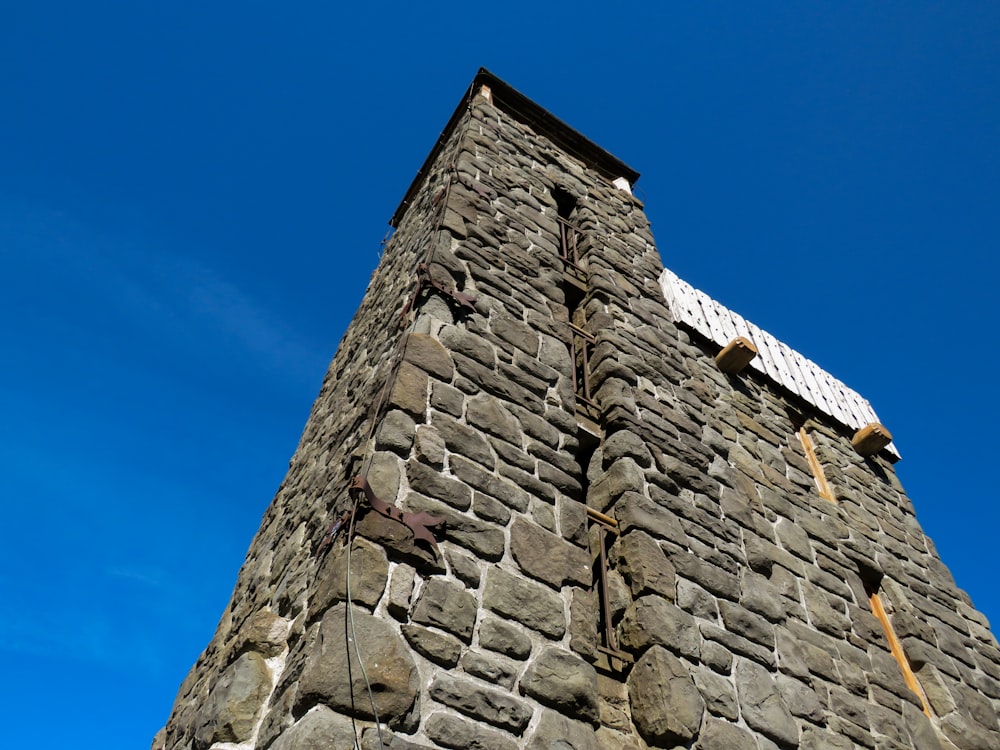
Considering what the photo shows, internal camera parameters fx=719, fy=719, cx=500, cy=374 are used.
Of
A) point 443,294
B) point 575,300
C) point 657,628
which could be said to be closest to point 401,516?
point 657,628

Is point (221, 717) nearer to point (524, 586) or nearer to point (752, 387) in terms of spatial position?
point (524, 586)

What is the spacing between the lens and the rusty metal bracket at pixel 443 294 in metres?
4.29

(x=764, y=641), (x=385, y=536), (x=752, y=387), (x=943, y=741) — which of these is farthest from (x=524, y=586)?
(x=752, y=387)

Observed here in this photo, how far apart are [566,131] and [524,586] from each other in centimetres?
593

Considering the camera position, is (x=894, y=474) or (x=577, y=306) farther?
(x=894, y=474)

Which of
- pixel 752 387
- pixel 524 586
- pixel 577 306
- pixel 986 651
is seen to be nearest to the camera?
pixel 524 586

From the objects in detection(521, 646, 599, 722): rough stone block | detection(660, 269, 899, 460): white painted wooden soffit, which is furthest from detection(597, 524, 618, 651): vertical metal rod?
detection(660, 269, 899, 460): white painted wooden soffit

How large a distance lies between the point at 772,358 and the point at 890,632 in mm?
3072

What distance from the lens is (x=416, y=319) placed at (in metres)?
4.11

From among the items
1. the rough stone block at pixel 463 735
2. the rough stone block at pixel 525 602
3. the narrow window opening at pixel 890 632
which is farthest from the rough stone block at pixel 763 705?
the narrow window opening at pixel 890 632

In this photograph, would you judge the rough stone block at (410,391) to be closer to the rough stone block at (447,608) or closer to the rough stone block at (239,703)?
the rough stone block at (447,608)

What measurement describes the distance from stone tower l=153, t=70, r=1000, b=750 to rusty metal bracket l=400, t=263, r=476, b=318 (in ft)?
0.06

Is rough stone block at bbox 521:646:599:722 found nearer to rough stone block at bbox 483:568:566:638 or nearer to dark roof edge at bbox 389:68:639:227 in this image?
rough stone block at bbox 483:568:566:638

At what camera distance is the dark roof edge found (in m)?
7.56
